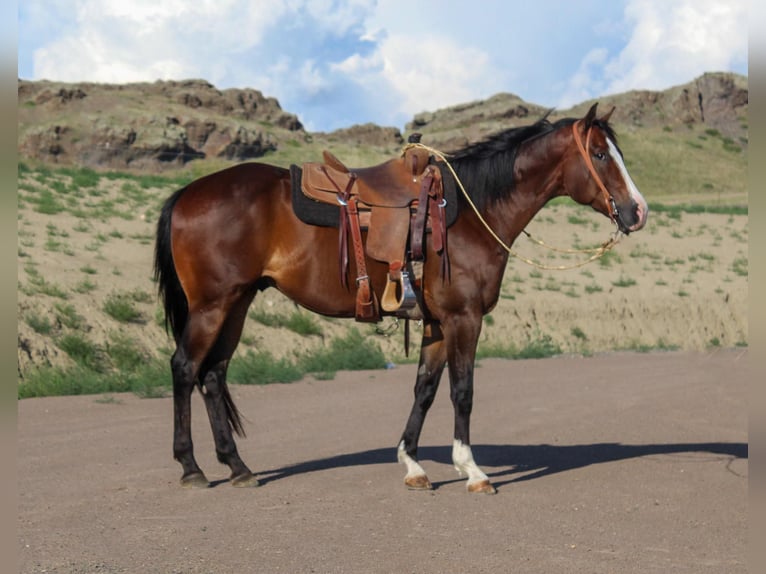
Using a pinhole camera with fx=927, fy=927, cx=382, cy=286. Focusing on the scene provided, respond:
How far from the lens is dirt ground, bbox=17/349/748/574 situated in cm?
568

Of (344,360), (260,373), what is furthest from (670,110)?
(260,373)

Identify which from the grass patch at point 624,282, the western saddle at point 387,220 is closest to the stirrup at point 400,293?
the western saddle at point 387,220

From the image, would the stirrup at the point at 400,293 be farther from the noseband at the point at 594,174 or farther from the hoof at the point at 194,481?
the hoof at the point at 194,481

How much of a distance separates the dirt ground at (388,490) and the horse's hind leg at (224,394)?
0.25 m

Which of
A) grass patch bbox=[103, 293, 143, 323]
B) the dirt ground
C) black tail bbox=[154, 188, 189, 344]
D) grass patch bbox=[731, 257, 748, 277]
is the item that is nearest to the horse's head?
the dirt ground

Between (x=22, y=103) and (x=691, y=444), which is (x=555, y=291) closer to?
(x=691, y=444)

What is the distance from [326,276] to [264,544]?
96.5 inches

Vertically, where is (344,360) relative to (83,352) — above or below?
below

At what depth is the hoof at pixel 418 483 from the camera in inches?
296

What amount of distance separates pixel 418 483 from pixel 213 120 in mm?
64414

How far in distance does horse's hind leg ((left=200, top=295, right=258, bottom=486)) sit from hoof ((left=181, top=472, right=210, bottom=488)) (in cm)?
24

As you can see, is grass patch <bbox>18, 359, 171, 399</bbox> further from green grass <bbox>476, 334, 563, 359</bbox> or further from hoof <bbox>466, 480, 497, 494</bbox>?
hoof <bbox>466, 480, 497, 494</bbox>

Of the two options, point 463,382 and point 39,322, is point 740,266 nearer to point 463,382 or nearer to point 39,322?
point 39,322

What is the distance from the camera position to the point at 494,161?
7906 millimetres
